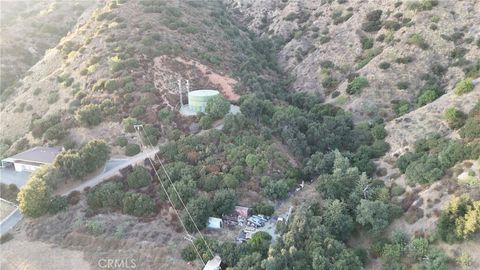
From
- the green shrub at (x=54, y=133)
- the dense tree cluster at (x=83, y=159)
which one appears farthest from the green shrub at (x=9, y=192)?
the green shrub at (x=54, y=133)

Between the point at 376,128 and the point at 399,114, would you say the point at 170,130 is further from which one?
the point at 399,114

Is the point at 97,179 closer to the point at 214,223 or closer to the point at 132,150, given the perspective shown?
the point at 132,150

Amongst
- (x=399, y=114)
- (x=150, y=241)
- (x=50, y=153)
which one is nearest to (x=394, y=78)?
(x=399, y=114)

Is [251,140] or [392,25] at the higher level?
[392,25]

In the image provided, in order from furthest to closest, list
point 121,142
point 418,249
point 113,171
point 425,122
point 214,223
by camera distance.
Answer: point 121,142, point 425,122, point 113,171, point 214,223, point 418,249

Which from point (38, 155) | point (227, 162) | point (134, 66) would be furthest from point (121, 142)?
point (134, 66)

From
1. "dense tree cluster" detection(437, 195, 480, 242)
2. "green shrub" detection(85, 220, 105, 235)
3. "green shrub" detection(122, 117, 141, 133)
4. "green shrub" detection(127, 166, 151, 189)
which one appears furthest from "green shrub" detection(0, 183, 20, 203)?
"dense tree cluster" detection(437, 195, 480, 242)

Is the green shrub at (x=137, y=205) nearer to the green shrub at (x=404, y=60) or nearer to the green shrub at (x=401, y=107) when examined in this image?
the green shrub at (x=401, y=107)

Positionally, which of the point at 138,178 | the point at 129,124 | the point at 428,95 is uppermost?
the point at 428,95
